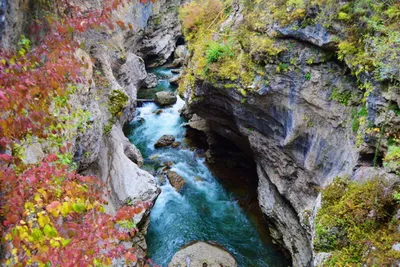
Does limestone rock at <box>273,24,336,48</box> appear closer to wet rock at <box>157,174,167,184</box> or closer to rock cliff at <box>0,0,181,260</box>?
rock cliff at <box>0,0,181,260</box>

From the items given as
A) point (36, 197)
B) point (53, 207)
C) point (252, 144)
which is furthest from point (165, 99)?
point (53, 207)

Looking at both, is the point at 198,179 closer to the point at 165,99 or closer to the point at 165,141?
the point at 165,141

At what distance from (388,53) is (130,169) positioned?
8120mm

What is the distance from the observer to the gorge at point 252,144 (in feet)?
16.3

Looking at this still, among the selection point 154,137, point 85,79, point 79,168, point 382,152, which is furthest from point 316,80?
point 154,137

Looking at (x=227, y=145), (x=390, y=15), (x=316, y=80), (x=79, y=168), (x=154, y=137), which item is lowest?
(x=154, y=137)

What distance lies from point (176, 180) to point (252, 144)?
455 cm

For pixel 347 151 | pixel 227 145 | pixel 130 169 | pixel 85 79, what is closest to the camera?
pixel 347 151

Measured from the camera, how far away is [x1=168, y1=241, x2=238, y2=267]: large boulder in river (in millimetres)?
9272

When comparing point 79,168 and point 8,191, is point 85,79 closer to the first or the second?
point 79,168

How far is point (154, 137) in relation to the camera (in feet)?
58.3

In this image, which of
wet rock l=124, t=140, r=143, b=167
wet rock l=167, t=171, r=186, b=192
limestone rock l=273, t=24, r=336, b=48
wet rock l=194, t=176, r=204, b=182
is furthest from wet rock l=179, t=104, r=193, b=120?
limestone rock l=273, t=24, r=336, b=48

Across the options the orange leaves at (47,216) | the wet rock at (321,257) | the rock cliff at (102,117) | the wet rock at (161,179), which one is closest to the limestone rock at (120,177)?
the rock cliff at (102,117)

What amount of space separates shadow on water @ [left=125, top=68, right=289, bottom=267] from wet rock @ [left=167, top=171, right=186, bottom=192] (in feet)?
0.68
